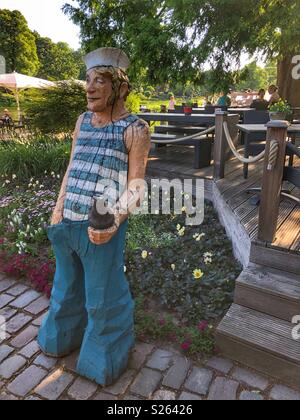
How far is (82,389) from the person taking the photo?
83.5 inches

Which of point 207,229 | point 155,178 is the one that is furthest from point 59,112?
point 207,229

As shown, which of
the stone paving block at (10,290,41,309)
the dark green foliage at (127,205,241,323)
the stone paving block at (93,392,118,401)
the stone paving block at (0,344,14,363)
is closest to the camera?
the stone paving block at (93,392,118,401)

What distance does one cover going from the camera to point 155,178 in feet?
17.7

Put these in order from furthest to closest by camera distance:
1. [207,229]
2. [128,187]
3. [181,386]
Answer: [207,229], [181,386], [128,187]

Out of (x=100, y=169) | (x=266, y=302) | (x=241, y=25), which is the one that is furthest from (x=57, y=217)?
(x=241, y=25)

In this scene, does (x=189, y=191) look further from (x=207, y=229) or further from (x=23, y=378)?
(x=23, y=378)

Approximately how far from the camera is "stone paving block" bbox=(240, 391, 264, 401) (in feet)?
6.81

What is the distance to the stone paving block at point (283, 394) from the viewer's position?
210 cm

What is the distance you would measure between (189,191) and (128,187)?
3.01 m

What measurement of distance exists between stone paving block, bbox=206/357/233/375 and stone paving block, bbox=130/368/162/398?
367 millimetres

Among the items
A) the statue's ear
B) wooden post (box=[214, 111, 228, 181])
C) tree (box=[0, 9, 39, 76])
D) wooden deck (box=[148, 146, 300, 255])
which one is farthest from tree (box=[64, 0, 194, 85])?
tree (box=[0, 9, 39, 76])

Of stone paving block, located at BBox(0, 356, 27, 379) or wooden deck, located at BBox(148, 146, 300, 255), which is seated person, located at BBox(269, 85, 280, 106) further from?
stone paving block, located at BBox(0, 356, 27, 379)

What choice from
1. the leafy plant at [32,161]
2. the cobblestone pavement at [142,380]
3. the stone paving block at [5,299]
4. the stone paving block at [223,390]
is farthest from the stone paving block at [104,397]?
the leafy plant at [32,161]

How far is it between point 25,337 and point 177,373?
117cm
